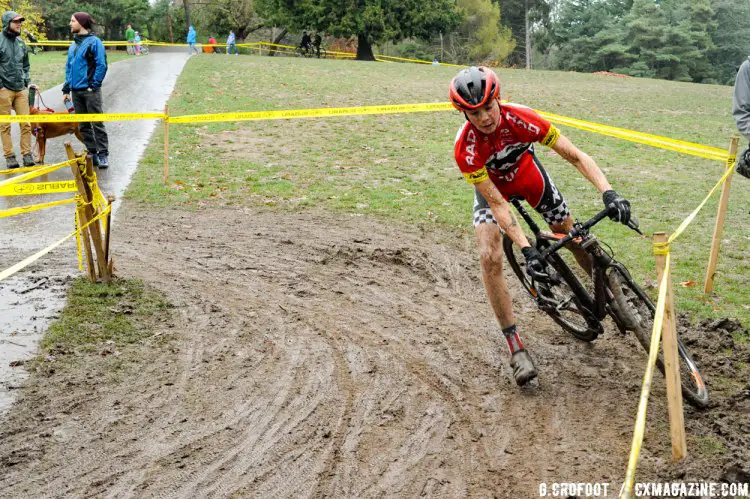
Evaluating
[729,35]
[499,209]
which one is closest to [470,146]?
[499,209]

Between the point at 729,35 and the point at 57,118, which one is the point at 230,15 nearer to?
the point at 729,35

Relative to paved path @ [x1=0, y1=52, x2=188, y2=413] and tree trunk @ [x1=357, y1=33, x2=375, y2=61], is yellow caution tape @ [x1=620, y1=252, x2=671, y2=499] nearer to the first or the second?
paved path @ [x1=0, y1=52, x2=188, y2=413]

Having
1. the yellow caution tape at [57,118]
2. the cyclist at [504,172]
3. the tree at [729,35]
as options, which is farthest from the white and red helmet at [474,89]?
the tree at [729,35]

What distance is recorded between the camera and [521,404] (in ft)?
17.5

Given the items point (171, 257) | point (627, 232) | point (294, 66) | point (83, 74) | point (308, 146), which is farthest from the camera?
point (294, 66)

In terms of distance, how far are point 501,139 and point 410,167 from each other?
815 centimetres

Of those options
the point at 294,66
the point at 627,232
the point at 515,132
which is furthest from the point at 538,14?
the point at 515,132

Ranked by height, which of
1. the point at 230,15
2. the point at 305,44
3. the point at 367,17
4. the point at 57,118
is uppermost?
the point at 230,15

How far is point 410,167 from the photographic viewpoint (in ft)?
44.8

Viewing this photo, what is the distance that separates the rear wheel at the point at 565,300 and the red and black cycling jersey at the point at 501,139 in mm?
829

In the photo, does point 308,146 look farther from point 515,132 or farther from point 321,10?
point 321,10

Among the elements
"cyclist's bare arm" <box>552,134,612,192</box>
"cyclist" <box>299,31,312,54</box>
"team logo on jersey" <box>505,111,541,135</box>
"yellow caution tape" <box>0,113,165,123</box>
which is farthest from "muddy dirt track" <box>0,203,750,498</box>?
"cyclist" <box>299,31,312,54</box>

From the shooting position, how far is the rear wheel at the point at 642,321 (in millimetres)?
4980

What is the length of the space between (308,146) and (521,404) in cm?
1083
